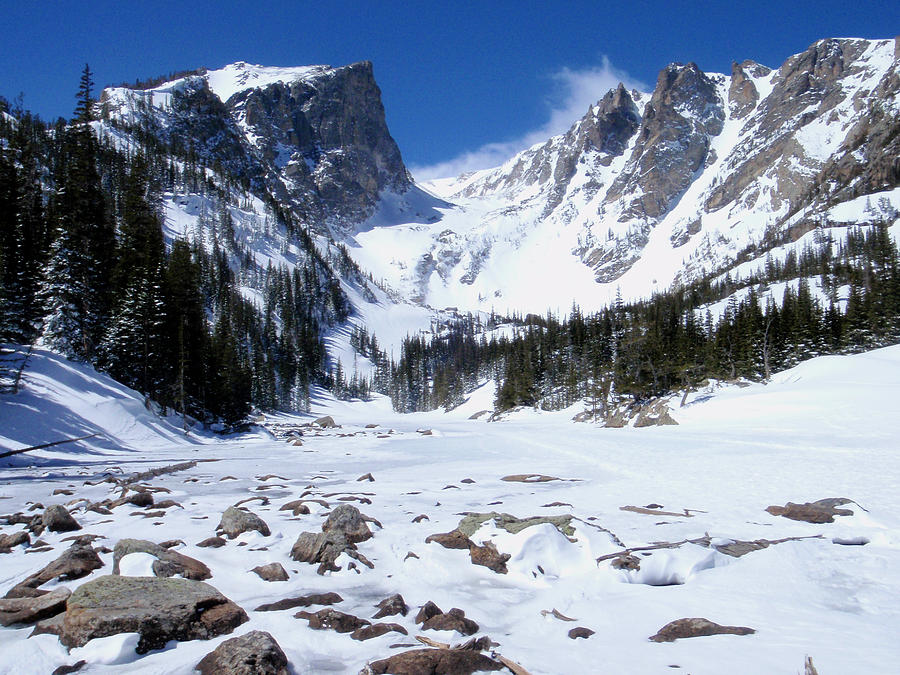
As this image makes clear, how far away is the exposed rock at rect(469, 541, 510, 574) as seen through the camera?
21.3 ft

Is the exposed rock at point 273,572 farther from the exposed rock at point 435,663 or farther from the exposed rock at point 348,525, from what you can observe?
the exposed rock at point 435,663

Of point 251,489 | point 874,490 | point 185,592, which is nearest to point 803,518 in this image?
point 874,490

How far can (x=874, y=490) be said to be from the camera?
1052 centimetres

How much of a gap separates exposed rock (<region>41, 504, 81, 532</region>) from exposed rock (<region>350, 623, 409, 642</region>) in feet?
21.4

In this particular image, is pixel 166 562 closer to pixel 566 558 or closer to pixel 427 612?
pixel 427 612

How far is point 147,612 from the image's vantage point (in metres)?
4.29

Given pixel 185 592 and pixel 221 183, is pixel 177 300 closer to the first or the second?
pixel 185 592

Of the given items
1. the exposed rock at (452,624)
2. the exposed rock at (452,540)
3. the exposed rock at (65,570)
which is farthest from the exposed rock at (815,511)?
the exposed rock at (65,570)

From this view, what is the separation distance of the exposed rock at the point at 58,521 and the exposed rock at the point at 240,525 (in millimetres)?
2428

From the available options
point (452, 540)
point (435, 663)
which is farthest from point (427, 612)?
point (452, 540)

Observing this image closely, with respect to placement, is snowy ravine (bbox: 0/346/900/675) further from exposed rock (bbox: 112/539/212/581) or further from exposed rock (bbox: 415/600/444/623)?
exposed rock (bbox: 112/539/212/581)

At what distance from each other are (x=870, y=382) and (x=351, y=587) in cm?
4180

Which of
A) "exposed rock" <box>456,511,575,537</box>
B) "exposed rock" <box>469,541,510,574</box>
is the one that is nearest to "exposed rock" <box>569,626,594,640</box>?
"exposed rock" <box>469,541,510,574</box>

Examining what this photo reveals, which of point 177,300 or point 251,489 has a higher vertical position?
point 177,300
